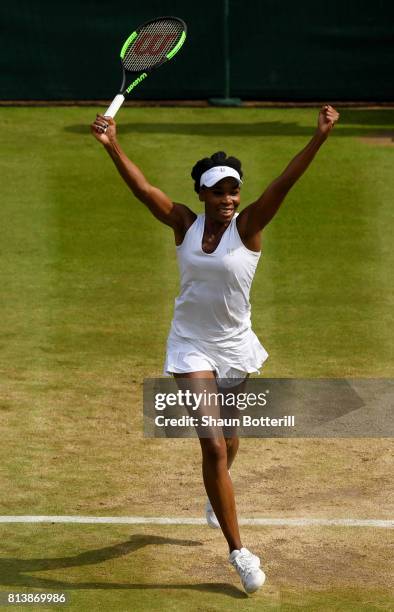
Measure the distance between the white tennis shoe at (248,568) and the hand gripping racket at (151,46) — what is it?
10.8 feet

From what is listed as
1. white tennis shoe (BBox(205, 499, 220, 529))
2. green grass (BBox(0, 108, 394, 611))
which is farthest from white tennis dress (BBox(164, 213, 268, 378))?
green grass (BBox(0, 108, 394, 611))

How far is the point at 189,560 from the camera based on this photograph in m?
8.02

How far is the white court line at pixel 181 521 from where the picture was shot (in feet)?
28.1

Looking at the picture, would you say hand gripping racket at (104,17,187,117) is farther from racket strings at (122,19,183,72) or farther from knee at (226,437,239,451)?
knee at (226,437,239,451)

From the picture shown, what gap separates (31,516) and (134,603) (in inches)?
57.5

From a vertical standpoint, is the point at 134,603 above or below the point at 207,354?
below

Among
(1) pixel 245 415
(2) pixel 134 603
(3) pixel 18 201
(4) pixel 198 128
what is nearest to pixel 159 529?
(2) pixel 134 603

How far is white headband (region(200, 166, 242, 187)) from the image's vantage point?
7879 mm

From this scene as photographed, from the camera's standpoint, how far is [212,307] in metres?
7.91

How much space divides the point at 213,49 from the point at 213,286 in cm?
1480

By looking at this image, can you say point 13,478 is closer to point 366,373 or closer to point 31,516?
point 31,516

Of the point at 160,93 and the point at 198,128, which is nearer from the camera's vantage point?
the point at 198,128

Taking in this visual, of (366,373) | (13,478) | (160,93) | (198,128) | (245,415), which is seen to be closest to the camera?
(13,478)

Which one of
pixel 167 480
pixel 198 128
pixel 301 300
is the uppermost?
pixel 198 128
